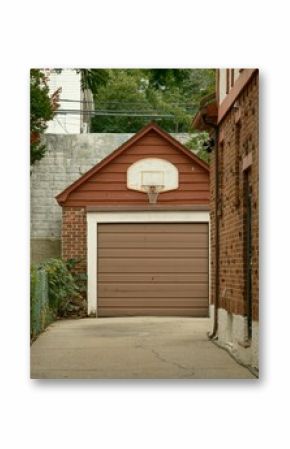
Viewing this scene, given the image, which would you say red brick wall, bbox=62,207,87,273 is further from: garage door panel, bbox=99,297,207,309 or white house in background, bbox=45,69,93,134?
white house in background, bbox=45,69,93,134

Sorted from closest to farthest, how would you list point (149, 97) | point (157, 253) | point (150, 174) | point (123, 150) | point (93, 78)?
point (93, 78) < point (149, 97) < point (123, 150) < point (150, 174) < point (157, 253)

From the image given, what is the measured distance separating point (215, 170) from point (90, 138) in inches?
33.4

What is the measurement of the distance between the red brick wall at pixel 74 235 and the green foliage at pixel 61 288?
0.28 ft

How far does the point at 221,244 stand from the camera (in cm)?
1250

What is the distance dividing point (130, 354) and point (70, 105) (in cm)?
166

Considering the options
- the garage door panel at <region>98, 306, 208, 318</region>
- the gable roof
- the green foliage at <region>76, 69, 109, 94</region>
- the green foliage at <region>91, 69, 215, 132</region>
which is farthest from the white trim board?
the green foliage at <region>76, 69, 109, 94</region>

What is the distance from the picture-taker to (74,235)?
40.8 ft

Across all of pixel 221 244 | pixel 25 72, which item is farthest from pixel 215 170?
pixel 25 72

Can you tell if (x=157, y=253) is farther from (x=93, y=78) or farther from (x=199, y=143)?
(x=93, y=78)

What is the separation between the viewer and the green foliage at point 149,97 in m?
12.2

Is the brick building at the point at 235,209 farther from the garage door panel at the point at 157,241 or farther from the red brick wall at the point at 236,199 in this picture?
the garage door panel at the point at 157,241

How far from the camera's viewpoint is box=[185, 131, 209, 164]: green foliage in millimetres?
12461

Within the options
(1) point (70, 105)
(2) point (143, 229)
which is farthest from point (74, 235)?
(1) point (70, 105)
